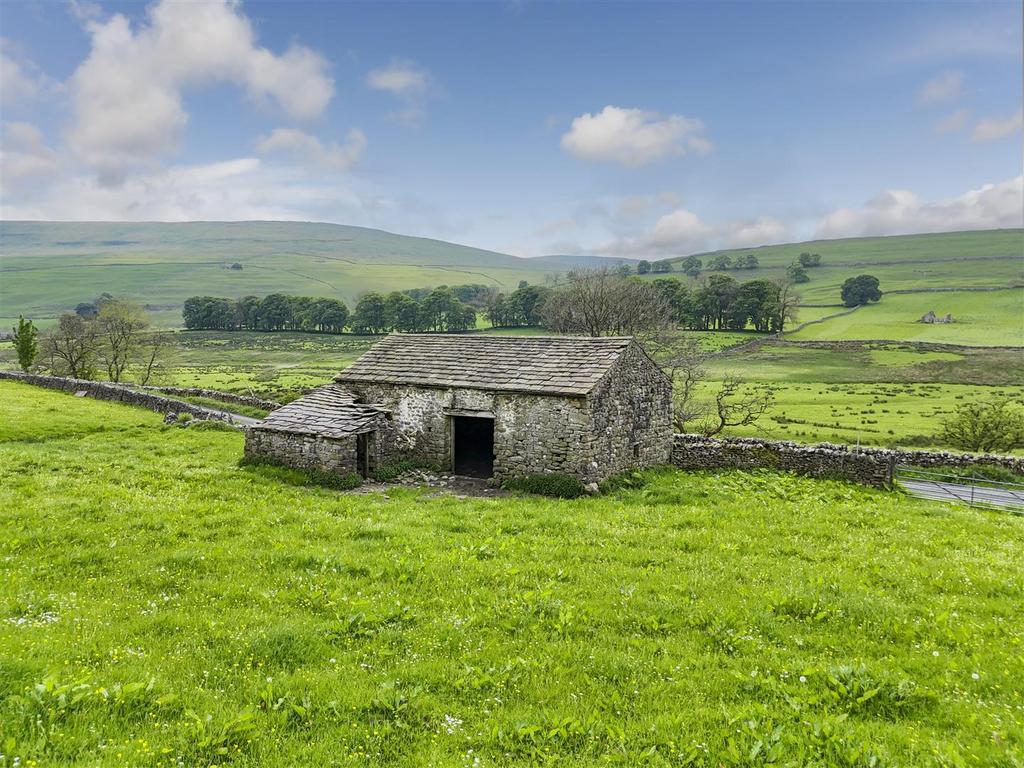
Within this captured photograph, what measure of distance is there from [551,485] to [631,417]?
4.45 m

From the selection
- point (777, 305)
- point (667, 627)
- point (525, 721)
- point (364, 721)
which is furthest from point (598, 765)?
point (777, 305)

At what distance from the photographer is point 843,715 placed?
19.9 feet

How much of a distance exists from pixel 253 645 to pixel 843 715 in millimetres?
6853

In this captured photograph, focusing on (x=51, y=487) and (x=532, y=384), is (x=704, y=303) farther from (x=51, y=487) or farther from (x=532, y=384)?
(x=51, y=487)

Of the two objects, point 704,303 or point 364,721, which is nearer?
point 364,721

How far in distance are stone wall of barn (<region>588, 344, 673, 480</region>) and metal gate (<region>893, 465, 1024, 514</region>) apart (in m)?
8.83

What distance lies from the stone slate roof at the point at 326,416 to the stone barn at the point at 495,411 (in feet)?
0.12

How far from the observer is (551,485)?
1822cm

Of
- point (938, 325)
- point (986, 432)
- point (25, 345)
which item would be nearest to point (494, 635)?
point (986, 432)

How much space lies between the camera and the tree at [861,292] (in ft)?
397

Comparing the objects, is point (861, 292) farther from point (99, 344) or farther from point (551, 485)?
point (99, 344)

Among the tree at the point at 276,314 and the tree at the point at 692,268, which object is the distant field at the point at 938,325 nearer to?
the tree at the point at 692,268

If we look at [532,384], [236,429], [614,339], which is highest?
[614,339]

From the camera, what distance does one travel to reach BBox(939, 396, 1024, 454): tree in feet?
100
